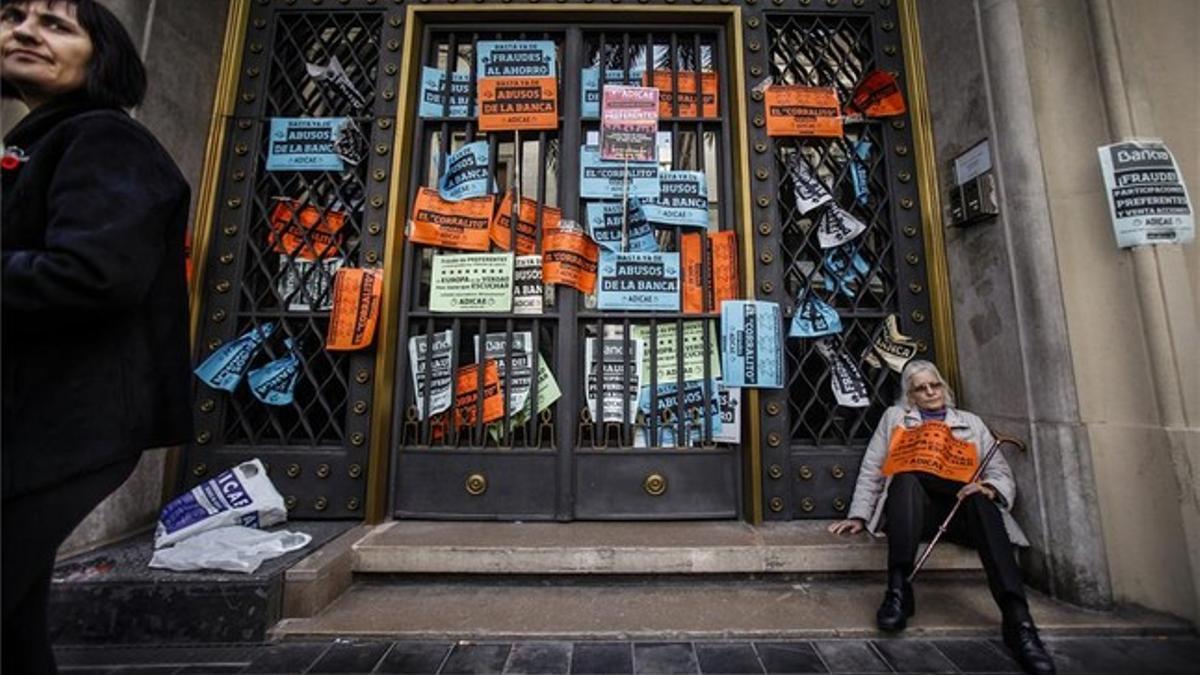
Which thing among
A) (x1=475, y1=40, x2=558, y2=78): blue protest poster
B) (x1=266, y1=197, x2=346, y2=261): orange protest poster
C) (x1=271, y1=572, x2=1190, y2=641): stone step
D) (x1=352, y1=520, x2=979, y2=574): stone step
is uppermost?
(x1=475, y1=40, x2=558, y2=78): blue protest poster

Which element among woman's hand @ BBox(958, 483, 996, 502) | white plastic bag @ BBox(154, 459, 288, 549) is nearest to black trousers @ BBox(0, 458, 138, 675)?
white plastic bag @ BBox(154, 459, 288, 549)

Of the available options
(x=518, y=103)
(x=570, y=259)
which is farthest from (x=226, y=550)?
(x=518, y=103)

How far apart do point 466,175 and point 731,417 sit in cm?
254

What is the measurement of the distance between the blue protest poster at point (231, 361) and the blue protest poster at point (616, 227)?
2357 mm

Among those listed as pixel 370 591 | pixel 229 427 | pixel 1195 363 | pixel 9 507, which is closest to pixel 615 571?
pixel 370 591

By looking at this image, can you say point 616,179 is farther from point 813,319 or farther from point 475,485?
point 475,485

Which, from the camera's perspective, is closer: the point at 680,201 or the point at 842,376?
the point at 842,376

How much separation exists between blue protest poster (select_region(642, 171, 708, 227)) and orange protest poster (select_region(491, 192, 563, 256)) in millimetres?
685

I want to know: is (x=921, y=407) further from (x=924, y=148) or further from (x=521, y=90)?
(x=521, y=90)

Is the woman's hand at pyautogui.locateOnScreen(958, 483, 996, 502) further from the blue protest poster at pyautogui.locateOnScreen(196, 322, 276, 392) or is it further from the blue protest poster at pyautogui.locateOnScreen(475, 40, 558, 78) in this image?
the blue protest poster at pyautogui.locateOnScreen(196, 322, 276, 392)

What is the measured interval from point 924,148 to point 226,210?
16.3 feet

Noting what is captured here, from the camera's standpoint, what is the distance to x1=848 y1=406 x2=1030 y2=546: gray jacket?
105 inches

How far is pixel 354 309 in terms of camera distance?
3.30 m

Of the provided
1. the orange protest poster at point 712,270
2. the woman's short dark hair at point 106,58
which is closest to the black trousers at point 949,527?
the orange protest poster at point 712,270
